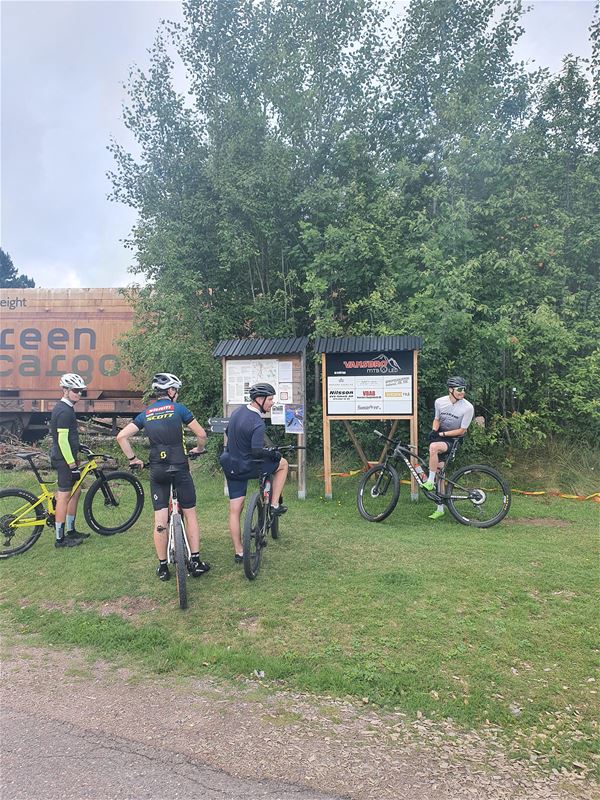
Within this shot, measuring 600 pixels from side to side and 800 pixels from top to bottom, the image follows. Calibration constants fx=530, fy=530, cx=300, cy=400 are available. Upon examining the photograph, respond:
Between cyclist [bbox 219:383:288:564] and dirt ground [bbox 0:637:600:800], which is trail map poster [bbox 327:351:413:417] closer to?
cyclist [bbox 219:383:288:564]

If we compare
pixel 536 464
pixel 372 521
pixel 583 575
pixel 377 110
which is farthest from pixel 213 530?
pixel 377 110

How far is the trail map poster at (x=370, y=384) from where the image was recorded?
7328 mm

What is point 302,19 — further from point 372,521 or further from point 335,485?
point 372,521

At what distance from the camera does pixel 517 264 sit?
8.61 meters

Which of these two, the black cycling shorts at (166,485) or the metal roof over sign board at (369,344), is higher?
the metal roof over sign board at (369,344)

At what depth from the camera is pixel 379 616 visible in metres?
3.83

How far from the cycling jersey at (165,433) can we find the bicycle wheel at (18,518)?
188cm

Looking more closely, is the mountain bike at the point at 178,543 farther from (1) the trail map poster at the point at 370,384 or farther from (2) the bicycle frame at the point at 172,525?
(1) the trail map poster at the point at 370,384

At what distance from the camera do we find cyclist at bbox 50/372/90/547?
5.37 meters

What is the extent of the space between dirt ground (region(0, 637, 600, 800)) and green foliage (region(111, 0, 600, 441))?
6.21 m

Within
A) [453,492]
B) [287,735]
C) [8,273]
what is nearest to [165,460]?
[287,735]

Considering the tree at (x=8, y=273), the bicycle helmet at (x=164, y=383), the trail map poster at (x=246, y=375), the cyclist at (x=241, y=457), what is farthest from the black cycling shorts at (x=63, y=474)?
the tree at (x=8, y=273)

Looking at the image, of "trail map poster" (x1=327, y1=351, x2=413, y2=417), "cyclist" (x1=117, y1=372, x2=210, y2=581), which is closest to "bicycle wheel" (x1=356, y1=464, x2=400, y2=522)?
"trail map poster" (x1=327, y1=351, x2=413, y2=417)

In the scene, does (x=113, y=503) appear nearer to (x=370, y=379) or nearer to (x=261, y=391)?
(x=261, y=391)
